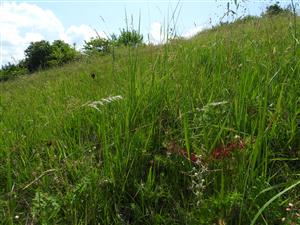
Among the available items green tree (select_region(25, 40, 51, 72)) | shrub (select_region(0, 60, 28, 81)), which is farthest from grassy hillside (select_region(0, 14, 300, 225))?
green tree (select_region(25, 40, 51, 72))

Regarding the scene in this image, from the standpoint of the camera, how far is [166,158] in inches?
76.6

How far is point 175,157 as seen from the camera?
6.45 feet

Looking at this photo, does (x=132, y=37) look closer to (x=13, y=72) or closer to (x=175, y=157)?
(x=175, y=157)

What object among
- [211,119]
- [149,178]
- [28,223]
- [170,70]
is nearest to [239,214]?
[149,178]

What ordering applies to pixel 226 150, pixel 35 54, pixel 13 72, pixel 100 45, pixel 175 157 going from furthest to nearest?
pixel 35 54 < pixel 13 72 < pixel 100 45 < pixel 175 157 < pixel 226 150

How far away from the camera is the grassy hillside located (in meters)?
1.68

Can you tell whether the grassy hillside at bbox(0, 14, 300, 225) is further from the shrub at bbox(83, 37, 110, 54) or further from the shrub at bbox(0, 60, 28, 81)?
the shrub at bbox(0, 60, 28, 81)

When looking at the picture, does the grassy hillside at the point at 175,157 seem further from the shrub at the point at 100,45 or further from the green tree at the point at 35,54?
the green tree at the point at 35,54

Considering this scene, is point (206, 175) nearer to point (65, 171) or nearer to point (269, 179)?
point (269, 179)

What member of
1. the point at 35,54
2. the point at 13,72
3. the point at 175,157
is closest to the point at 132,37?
the point at 175,157

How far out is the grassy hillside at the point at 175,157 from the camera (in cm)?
168

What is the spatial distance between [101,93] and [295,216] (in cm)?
195

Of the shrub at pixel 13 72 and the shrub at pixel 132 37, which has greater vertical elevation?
the shrub at pixel 132 37

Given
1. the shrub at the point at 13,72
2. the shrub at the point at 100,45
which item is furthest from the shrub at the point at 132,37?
the shrub at the point at 13,72
